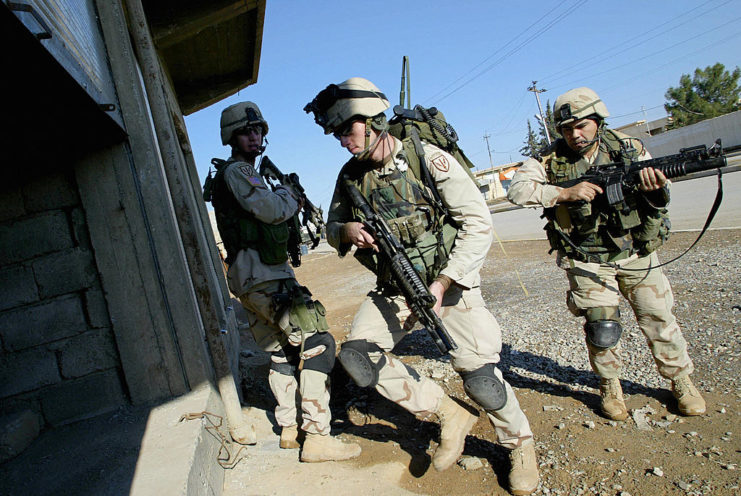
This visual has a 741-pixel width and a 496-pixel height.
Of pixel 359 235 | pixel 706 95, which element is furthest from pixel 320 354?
pixel 706 95

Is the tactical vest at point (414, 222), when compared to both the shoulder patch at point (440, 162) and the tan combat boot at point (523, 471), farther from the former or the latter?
the tan combat boot at point (523, 471)

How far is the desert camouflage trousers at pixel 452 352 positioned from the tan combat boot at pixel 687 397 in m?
1.00

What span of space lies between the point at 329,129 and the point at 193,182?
399 cm

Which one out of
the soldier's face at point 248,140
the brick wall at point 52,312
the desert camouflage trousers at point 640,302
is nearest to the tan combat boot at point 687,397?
the desert camouflage trousers at point 640,302

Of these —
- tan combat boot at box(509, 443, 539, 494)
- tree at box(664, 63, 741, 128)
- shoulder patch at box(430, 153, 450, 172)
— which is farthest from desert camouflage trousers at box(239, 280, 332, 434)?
tree at box(664, 63, 741, 128)

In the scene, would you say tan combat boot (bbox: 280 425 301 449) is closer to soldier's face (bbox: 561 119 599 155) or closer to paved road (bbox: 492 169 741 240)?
soldier's face (bbox: 561 119 599 155)

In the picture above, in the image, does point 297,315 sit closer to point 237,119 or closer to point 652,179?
point 237,119

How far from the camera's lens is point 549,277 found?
6.54 meters

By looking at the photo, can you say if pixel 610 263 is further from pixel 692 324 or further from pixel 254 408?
pixel 254 408

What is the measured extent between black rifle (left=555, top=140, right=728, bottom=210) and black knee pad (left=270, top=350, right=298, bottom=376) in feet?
6.91

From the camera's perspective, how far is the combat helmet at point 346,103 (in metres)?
2.58

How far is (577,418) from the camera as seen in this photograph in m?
2.98

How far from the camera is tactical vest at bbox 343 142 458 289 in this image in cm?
264

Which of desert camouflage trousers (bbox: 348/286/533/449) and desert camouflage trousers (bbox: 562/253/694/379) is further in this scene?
desert camouflage trousers (bbox: 562/253/694/379)
